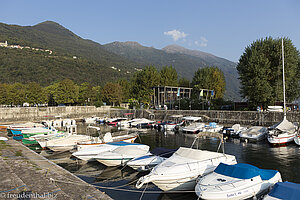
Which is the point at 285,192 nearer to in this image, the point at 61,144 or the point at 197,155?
the point at 197,155

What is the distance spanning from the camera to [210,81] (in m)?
82.0

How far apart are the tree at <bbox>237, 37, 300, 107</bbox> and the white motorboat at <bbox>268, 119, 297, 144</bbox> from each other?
1879 cm

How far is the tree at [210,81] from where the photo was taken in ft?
264

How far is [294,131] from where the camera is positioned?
30.3 meters

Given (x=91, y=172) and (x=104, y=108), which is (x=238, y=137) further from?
(x=104, y=108)

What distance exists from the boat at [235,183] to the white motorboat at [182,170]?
1440 mm

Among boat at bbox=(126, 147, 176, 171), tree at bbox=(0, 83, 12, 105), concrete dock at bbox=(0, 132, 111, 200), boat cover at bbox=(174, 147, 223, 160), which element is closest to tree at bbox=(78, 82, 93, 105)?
tree at bbox=(0, 83, 12, 105)

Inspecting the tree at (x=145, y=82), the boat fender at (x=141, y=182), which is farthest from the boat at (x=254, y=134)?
the tree at (x=145, y=82)

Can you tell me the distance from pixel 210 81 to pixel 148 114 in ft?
103

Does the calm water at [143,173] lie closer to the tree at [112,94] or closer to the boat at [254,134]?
the boat at [254,134]

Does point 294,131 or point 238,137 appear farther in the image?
point 238,137

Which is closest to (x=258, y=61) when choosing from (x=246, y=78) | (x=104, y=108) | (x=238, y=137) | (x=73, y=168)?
(x=246, y=78)

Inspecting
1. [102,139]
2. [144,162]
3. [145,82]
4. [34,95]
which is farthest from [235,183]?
[34,95]

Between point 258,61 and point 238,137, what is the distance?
22.5 m
